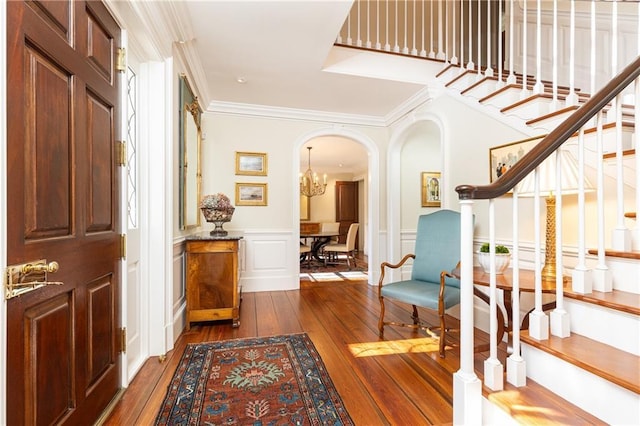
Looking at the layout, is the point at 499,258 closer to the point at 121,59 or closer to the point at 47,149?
the point at 47,149

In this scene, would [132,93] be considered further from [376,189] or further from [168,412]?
[376,189]

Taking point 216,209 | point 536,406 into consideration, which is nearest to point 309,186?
point 216,209

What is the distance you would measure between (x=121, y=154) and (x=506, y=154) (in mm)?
2836

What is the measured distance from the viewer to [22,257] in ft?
3.21

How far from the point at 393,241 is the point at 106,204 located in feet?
12.0

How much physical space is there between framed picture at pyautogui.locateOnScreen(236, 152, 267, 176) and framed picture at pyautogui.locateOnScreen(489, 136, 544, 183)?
2.81 metres

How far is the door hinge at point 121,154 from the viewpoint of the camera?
5.48 ft

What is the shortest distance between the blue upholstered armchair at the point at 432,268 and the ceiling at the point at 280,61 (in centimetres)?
171

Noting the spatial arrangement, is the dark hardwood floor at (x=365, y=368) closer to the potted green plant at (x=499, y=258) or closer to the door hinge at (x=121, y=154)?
the potted green plant at (x=499, y=258)

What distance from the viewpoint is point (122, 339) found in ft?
5.74

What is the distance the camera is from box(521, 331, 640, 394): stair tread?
1.06 m

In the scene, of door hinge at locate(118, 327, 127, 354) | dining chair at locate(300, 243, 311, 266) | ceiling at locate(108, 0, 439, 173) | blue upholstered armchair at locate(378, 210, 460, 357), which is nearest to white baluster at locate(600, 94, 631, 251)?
blue upholstered armchair at locate(378, 210, 460, 357)

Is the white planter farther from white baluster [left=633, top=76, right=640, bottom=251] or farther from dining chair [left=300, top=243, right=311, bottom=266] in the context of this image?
dining chair [left=300, top=243, right=311, bottom=266]

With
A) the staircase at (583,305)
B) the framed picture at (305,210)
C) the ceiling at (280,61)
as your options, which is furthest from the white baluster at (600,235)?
the framed picture at (305,210)
